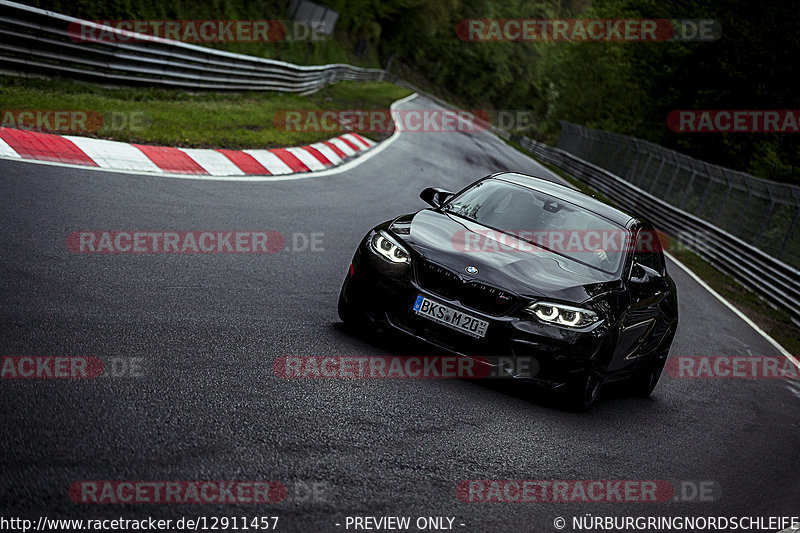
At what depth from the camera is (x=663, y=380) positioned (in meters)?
8.70

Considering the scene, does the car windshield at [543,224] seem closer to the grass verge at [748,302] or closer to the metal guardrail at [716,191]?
the grass verge at [748,302]

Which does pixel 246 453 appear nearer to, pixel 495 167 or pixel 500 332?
pixel 500 332

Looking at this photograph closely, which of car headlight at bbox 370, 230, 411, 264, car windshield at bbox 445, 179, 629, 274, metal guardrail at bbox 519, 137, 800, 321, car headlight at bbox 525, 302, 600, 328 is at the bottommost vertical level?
metal guardrail at bbox 519, 137, 800, 321

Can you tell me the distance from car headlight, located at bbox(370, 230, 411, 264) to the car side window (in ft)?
7.02

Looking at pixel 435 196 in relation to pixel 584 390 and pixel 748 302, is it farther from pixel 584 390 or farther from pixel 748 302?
pixel 748 302

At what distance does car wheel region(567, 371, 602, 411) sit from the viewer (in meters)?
6.16

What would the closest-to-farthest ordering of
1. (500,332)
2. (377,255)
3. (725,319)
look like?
(500,332), (377,255), (725,319)

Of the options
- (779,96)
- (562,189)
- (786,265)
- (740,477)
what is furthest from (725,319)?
(779,96)

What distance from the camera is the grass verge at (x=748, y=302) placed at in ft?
46.0

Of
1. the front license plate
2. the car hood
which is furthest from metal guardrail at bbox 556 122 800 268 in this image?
the front license plate

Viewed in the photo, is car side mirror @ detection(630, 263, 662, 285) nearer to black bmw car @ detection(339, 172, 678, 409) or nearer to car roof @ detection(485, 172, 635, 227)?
black bmw car @ detection(339, 172, 678, 409)

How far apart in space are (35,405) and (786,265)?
15606 millimetres

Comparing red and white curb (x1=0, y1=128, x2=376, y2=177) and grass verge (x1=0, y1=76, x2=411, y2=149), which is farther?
grass verge (x1=0, y1=76, x2=411, y2=149)

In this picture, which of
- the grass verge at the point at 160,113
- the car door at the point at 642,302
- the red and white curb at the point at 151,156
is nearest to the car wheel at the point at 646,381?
the car door at the point at 642,302
